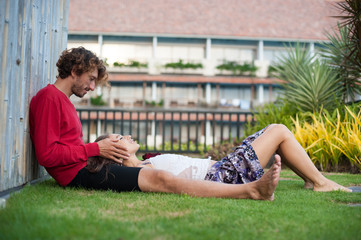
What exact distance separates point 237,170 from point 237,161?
0.08m

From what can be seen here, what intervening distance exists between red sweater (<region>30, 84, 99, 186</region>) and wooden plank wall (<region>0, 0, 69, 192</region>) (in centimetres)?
14

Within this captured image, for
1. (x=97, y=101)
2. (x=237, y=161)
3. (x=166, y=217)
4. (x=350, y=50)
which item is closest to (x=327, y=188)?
(x=237, y=161)

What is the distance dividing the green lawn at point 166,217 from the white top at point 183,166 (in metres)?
0.28

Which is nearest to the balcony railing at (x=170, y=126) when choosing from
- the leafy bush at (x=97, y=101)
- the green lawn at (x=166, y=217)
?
the leafy bush at (x=97, y=101)

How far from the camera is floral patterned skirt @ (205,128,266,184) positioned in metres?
3.27

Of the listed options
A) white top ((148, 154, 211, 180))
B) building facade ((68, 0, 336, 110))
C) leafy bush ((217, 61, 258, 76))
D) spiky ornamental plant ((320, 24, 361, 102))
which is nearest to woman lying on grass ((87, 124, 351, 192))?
white top ((148, 154, 211, 180))

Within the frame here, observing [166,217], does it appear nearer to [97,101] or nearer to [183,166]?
[183,166]

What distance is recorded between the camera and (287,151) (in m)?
3.51

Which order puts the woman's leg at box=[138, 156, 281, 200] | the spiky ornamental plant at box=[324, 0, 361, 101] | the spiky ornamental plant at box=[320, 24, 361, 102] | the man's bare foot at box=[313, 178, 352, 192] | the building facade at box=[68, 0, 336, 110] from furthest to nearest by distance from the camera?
the building facade at box=[68, 0, 336, 110]
the spiky ornamental plant at box=[320, 24, 361, 102]
the spiky ornamental plant at box=[324, 0, 361, 101]
the man's bare foot at box=[313, 178, 352, 192]
the woman's leg at box=[138, 156, 281, 200]

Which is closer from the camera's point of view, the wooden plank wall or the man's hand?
the wooden plank wall

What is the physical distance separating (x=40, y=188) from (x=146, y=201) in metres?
1.02

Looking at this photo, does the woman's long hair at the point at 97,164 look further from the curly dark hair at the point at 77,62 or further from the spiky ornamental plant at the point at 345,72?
the spiky ornamental plant at the point at 345,72

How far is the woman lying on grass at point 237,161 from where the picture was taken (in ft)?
10.7

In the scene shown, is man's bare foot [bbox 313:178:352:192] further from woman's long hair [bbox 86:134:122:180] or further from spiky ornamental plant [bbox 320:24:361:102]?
spiky ornamental plant [bbox 320:24:361:102]
